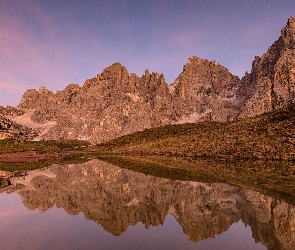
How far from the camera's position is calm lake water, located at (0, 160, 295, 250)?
14414mm

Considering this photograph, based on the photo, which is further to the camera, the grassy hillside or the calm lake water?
the grassy hillside

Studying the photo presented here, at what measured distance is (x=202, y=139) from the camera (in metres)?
109

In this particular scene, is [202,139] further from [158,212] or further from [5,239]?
[5,239]

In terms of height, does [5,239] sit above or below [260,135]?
below

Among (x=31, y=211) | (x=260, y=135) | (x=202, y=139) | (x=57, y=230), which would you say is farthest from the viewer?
(x=202, y=139)

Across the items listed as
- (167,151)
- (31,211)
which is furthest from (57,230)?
(167,151)

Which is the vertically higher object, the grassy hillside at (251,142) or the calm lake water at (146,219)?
the grassy hillside at (251,142)

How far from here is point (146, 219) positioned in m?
18.5

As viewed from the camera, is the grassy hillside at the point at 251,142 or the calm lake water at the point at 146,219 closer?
the calm lake water at the point at 146,219

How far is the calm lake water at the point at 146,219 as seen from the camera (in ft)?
47.3

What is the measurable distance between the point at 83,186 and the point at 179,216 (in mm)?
16060

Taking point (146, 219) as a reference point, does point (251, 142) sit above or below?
above

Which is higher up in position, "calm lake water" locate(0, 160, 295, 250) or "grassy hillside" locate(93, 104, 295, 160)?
"grassy hillside" locate(93, 104, 295, 160)

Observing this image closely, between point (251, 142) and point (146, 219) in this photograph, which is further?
point (251, 142)
